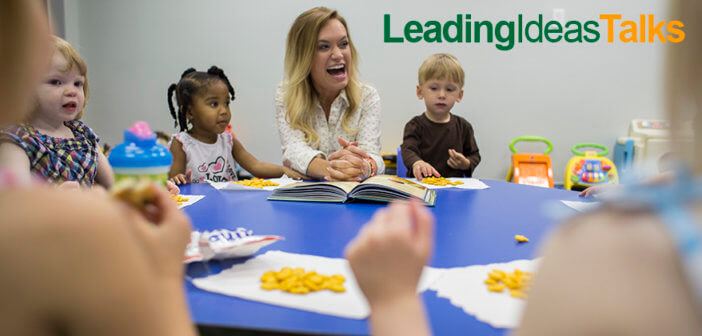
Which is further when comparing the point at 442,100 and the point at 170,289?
the point at 442,100

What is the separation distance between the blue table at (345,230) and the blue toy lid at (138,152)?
0.22m

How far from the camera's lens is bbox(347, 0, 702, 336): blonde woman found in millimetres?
273

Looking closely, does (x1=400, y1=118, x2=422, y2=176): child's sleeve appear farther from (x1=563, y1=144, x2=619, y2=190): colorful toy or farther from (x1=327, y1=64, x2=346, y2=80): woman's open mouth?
(x1=563, y1=144, x2=619, y2=190): colorful toy

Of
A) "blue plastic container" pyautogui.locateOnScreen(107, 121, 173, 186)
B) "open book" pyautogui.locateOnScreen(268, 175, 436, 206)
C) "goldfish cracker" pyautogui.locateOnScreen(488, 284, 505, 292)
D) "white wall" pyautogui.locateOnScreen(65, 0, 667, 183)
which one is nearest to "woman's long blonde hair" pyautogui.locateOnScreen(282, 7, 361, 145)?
"open book" pyautogui.locateOnScreen(268, 175, 436, 206)

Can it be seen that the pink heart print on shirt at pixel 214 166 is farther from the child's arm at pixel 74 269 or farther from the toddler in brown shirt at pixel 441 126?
the child's arm at pixel 74 269

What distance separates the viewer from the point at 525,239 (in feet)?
3.14

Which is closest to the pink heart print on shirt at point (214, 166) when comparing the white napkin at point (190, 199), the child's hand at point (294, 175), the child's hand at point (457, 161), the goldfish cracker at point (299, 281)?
the child's hand at point (294, 175)

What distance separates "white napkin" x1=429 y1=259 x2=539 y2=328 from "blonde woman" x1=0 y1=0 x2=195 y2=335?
0.41 metres

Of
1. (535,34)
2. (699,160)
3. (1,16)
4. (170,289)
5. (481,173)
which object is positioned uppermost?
(535,34)

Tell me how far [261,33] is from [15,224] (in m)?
3.53

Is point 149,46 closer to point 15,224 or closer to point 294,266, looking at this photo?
point 294,266

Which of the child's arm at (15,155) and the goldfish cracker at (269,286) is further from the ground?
the child's arm at (15,155)

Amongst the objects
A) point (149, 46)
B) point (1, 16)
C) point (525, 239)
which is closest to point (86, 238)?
point (1, 16)

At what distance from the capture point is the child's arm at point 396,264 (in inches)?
18.2
